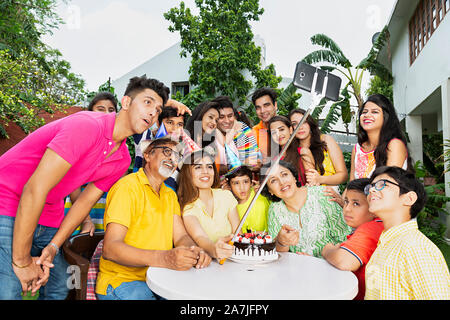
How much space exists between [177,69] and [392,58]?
865 cm

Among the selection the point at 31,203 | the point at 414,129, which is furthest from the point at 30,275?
the point at 414,129

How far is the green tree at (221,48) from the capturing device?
12906 millimetres

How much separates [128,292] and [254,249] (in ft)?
2.64

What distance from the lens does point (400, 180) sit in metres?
1.99

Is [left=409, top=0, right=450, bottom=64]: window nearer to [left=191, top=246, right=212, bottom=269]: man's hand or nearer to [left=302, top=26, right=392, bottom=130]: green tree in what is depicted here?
[left=302, top=26, right=392, bottom=130]: green tree

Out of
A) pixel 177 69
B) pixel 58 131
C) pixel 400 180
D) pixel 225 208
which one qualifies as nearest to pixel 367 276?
pixel 400 180

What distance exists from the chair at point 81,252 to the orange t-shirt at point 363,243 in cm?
155

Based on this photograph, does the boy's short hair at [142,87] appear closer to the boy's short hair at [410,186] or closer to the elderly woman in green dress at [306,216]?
the elderly woman in green dress at [306,216]

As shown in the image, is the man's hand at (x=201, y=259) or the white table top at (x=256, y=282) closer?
the white table top at (x=256, y=282)

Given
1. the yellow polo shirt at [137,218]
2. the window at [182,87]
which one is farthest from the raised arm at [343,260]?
the window at [182,87]

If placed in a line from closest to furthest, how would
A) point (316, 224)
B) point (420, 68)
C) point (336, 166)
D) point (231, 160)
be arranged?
point (316, 224) → point (231, 160) → point (336, 166) → point (420, 68)

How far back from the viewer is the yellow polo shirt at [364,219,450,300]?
1.65 meters

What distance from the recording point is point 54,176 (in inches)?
69.2

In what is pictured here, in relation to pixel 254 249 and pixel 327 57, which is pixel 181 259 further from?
pixel 327 57
